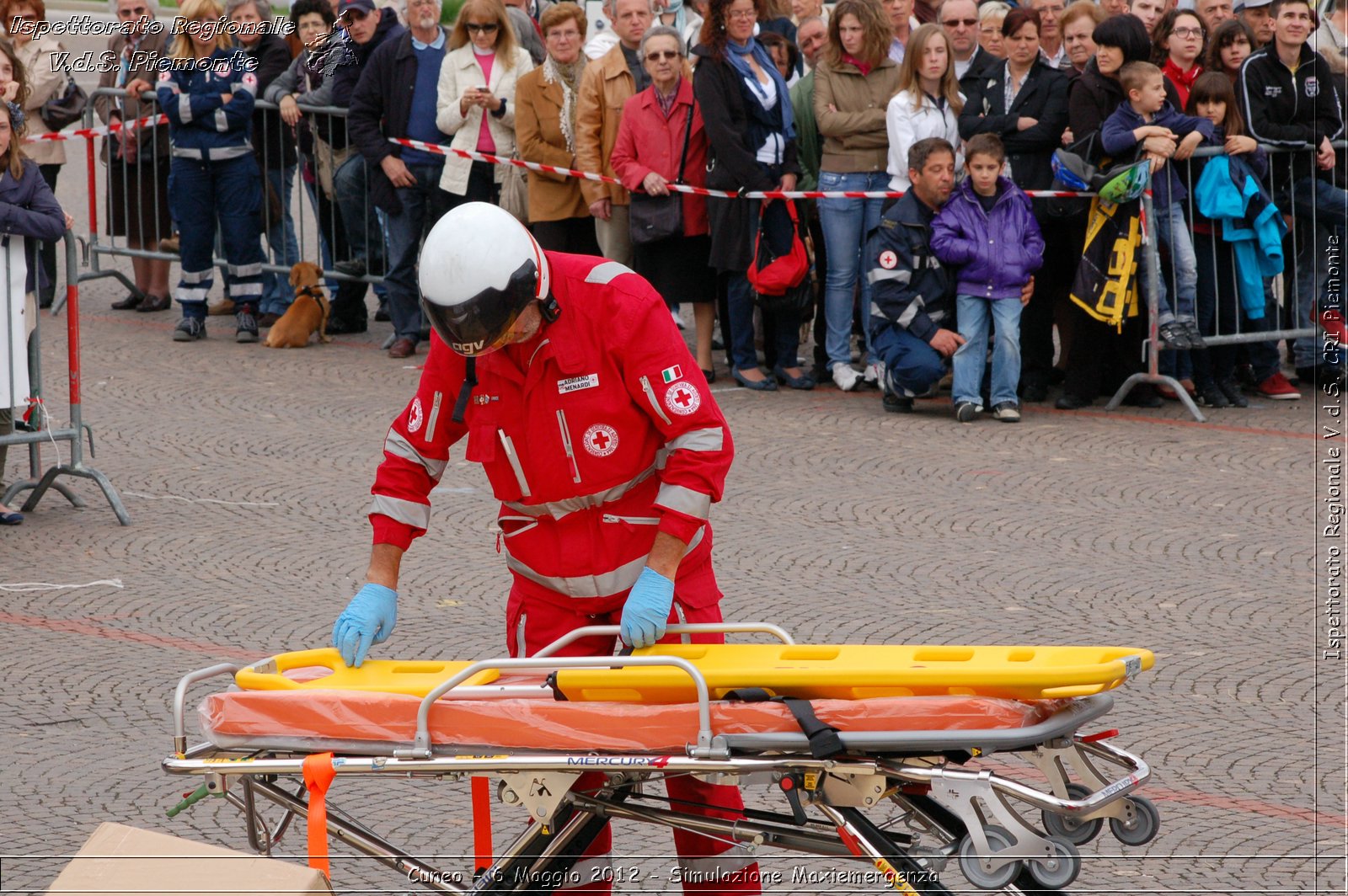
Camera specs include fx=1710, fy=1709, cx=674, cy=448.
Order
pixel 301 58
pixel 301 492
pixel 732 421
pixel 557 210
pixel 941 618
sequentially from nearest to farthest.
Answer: pixel 941 618, pixel 301 492, pixel 732 421, pixel 557 210, pixel 301 58

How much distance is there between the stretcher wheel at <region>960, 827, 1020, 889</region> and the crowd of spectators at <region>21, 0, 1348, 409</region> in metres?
7.04

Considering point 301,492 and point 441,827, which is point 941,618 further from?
point 301,492

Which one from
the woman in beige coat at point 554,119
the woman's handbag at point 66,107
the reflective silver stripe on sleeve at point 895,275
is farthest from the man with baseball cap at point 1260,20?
the woman's handbag at point 66,107

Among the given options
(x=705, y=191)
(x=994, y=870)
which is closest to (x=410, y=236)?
(x=705, y=191)

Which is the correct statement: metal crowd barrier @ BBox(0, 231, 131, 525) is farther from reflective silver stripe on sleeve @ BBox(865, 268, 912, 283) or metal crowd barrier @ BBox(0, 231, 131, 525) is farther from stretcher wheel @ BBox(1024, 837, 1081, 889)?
stretcher wheel @ BBox(1024, 837, 1081, 889)

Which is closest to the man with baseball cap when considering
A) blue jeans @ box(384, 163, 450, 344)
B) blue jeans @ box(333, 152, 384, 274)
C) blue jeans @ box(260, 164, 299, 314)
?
blue jeans @ box(384, 163, 450, 344)

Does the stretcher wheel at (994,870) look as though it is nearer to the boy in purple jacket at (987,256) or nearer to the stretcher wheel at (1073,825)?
the stretcher wheel at (1073,825)

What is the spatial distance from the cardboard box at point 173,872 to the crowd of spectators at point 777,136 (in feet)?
24.1

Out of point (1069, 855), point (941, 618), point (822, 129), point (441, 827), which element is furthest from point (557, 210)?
point (1069, 855)

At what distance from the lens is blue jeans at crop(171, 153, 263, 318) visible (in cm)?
1239

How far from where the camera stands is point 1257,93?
413 inches

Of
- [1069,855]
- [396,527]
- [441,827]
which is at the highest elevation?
[396,527]

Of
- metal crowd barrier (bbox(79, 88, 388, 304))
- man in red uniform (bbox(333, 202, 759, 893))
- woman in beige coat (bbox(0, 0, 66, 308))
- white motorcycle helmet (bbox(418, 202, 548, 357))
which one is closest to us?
white motorcycle helmet (bbox(418, 202, 548, 357))

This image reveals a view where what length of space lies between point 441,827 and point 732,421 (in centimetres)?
559
